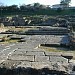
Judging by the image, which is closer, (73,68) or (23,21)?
(73,68)

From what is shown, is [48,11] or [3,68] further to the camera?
[48,11]

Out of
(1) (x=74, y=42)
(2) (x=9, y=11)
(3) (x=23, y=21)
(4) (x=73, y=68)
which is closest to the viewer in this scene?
(4) (x=73, y=68)

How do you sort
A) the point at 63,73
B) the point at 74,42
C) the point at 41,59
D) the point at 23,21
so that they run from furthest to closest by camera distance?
the point at 23,21
the point at 74,42
the point at 41,59
the point at 63,73

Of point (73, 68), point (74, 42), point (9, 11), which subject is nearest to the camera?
point (73, 68)

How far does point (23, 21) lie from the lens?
135ft

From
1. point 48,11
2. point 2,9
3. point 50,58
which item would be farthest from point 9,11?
point 50,58

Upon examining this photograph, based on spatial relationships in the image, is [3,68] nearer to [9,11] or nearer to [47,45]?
[47,45]

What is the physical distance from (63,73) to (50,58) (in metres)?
2.41

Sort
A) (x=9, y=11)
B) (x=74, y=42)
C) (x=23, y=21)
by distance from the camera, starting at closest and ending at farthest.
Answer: (x=74, y=42), (x=23, y=21), (x=9, y=11)

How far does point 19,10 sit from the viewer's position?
7681 cm

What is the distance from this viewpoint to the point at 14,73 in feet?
25.0

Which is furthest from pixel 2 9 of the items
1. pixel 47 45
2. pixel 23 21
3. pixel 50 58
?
pixel 50 58

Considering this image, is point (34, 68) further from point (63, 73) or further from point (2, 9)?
point (2, 9)

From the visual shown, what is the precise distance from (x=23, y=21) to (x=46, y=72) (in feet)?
112
